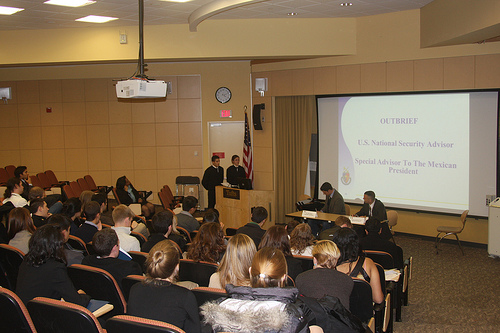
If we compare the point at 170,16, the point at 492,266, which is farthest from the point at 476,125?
the point at 170,16

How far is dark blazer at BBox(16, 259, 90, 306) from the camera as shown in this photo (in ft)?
9.98

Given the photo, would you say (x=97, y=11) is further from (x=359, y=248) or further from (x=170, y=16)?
(x=359, y=248)

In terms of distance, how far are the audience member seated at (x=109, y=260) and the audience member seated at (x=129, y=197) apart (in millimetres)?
4925

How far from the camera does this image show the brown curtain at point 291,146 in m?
9.69

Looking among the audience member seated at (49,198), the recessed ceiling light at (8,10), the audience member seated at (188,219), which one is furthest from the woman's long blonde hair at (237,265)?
the recessed ceiling light at (8,10)

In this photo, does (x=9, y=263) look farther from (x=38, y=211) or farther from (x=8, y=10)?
(x=8, y=10)

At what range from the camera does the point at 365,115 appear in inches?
348

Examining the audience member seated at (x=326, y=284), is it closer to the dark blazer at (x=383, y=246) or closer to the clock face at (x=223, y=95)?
the dark blazer at (x=383, y=246)

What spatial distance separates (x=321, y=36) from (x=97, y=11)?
4223mm

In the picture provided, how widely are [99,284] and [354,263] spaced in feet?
6.79

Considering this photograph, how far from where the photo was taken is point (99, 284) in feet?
10.6

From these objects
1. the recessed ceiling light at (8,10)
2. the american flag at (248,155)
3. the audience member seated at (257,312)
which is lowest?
the audience member seated at (257,312)

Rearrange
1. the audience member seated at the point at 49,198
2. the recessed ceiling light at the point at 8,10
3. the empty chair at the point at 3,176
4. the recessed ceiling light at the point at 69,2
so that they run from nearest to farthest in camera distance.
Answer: the audience member seated at the point at 49,198 → the recessed ceiling light at the point at 69,2 → the recessed ceiling light at the point at 8,10 → the empty chair at the point at 3,176

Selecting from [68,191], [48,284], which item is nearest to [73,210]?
[48,284]
